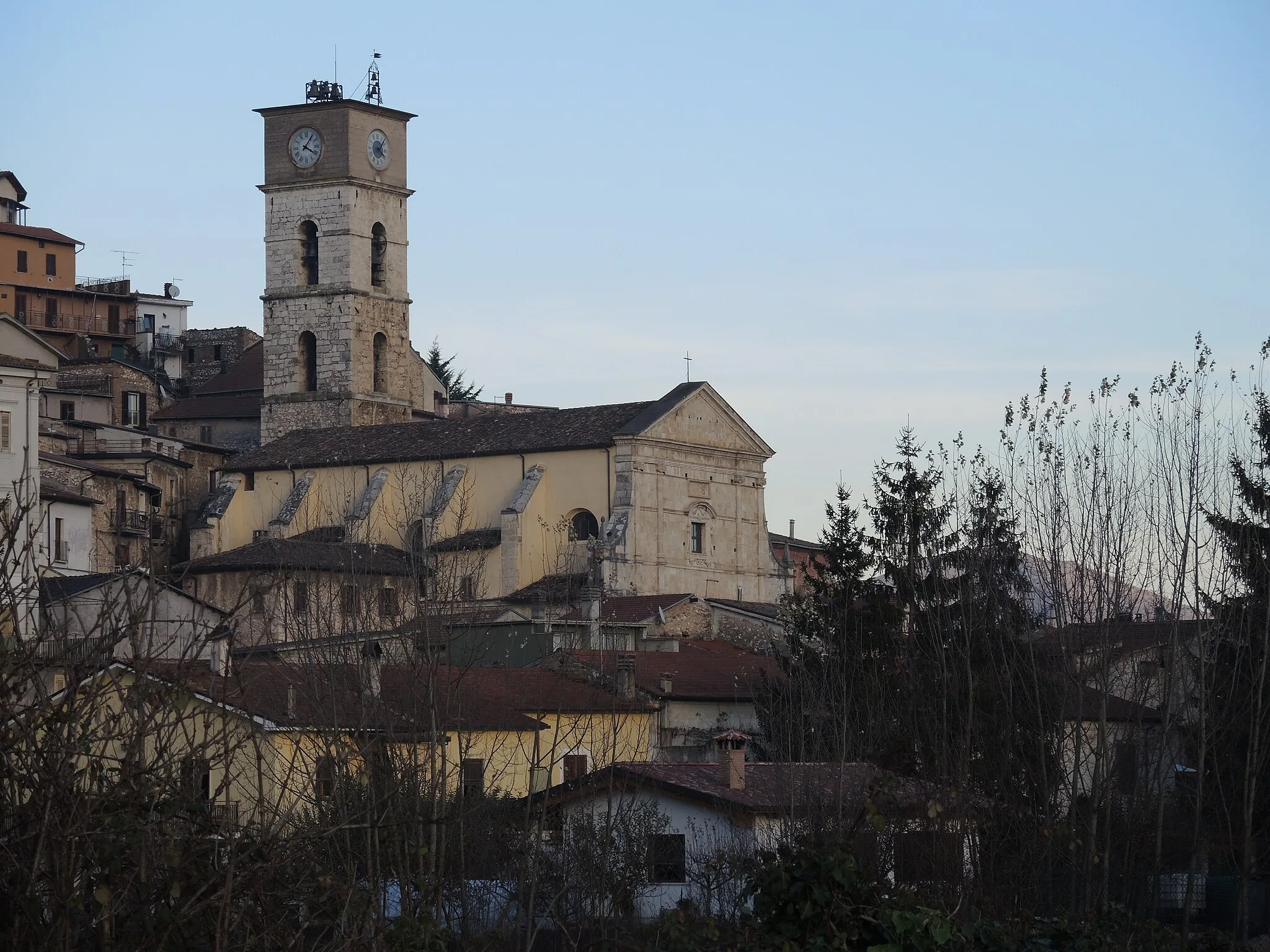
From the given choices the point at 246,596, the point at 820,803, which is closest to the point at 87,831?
the point at 246,596

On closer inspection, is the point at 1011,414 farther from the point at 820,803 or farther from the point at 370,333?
the point at 370,333

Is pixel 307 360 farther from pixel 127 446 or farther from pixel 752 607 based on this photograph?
pixel 752 607

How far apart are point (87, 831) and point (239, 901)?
738 millimetres

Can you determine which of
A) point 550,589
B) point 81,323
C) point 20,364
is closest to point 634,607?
point 550,589

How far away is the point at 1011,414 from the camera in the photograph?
90.8 feet

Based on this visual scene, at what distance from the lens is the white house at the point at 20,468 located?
24.6ft

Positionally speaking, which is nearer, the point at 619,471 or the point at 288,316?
the point at 619,471

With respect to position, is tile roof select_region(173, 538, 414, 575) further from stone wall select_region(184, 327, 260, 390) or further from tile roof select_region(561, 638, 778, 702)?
stone wall select_region(184, 327, 260, 390)

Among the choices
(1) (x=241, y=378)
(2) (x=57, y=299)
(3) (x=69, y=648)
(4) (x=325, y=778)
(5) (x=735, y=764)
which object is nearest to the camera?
(3) (x=69, y=648)

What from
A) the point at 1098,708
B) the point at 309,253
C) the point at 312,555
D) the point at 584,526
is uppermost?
the point at 309,253

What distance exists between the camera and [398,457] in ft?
187

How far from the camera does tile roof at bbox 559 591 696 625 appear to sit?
4822 centimetres

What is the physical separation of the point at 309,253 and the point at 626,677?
33.1 metres

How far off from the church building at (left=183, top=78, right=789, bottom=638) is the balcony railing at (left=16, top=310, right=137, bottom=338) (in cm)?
2072
